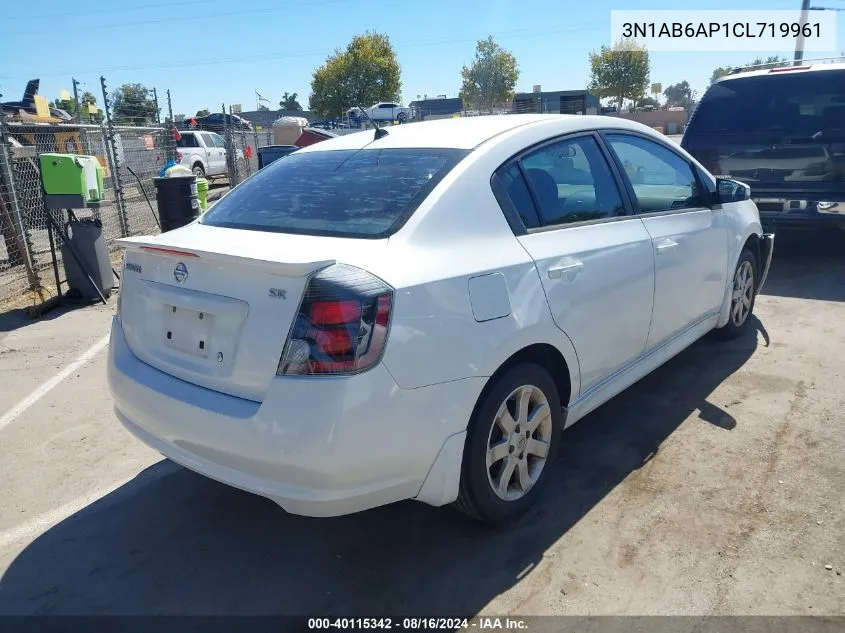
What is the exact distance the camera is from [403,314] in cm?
237

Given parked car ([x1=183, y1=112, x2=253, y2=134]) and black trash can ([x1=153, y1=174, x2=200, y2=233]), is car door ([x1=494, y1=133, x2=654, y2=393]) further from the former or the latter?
parked car ([x1=183, y1=112, x2=253, y2=134])

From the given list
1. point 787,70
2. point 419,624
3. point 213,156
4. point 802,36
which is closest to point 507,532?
point 419,624

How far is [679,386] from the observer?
446cm

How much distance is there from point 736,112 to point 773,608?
661 cm

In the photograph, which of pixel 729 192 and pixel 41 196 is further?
pixel 41 196

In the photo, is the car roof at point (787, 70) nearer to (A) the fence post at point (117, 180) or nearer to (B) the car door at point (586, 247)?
(B) the car door at point (586, 247)

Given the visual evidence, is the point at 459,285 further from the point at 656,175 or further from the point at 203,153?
→ the point at 203,153

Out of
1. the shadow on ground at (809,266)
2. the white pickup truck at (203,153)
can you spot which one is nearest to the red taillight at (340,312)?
the shadow on ground at (809,266)

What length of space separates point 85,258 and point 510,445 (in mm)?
5848

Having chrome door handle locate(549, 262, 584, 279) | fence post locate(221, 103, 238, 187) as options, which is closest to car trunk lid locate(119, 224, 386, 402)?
chrome door handle locate(549, 262, 584, 279)

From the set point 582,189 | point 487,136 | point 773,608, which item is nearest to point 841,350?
point 582,189

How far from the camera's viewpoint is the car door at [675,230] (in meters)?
3.79

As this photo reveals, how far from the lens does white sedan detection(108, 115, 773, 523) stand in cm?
234

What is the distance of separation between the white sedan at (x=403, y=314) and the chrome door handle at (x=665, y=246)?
0.04 meters
